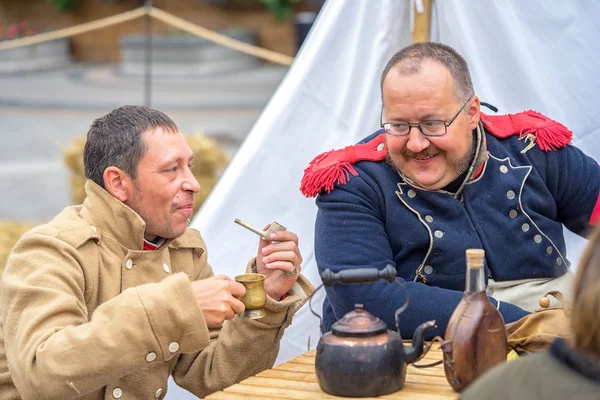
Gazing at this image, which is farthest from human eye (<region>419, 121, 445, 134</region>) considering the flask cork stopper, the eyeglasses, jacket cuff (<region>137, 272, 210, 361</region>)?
jacket cuff (<region>137, 272, 210, 361</region>)

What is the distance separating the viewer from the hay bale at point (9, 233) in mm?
6394

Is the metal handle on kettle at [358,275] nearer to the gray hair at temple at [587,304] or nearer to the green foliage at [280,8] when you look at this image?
the gray hair at temple at [587,304]

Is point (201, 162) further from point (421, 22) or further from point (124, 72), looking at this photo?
point (124, 72)

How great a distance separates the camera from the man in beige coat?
7.25 ft

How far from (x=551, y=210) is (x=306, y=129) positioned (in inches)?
42.8

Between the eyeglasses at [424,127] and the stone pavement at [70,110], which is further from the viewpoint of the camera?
the stone pavement at [70,110]

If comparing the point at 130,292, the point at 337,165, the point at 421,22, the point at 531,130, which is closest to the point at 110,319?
the point at 130,292

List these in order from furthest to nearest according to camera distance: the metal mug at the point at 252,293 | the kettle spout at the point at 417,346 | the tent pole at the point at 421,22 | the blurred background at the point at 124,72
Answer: the blurred background at the point at 124,72
the tent pole at the point at 421,22
the metal mug at the point at 252,293
the kettle spout at the point at 417,346

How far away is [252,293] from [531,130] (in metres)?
1.20

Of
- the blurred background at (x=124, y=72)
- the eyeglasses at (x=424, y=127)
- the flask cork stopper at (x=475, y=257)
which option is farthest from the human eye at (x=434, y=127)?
the blurred background at (x=124, y=72)

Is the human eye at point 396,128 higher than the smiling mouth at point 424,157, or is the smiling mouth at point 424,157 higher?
the human eye at point 396,128

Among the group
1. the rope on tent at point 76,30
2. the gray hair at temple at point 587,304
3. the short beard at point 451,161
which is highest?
the gray hair at temple at point 587,304

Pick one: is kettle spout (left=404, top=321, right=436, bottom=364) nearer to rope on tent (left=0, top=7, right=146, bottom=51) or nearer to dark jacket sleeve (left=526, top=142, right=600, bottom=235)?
dark jacket sleeve (left=526, top=142, right=600, bottom=235)

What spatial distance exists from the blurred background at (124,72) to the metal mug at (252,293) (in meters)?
6.98
